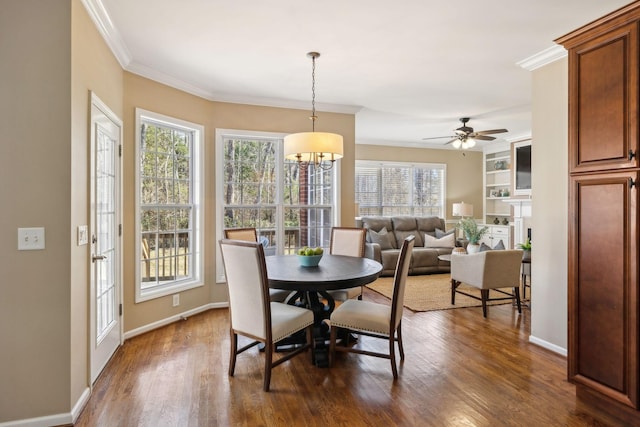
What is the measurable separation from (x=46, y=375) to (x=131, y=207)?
70.3 inches

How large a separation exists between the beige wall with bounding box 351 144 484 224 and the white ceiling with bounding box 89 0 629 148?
322cm

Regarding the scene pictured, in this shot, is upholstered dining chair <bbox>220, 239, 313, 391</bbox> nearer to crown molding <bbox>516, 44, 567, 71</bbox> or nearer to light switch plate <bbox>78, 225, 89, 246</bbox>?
light switch plate <bbox>78, 225, 89, 246</bbox>

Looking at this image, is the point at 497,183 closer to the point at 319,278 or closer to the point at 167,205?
the point at 319,278

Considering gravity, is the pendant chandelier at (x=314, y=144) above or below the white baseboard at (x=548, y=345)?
above

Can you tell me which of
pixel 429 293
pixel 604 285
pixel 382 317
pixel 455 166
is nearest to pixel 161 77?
pixel 382 317

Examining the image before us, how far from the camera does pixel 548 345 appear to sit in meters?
3.25

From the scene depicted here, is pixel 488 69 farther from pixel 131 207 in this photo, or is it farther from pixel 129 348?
pixel 129 348

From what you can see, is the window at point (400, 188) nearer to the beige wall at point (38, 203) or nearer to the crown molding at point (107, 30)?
the crown molding at point (107, 30)

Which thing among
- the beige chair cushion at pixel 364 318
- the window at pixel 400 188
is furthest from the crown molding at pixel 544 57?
the window at pixel 400 188

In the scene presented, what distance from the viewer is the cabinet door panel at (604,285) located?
2.09 m

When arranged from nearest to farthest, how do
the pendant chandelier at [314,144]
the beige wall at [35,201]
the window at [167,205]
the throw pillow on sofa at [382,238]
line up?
the beige wall at [35,201]
the pendant chandelier at [314,144]
the window at [167,205]
the throw pillow on sofa at [382,238]

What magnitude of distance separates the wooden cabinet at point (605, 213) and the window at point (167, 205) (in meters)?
3.61

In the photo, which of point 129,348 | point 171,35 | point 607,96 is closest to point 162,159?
point 171,35

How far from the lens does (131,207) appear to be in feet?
11.8
